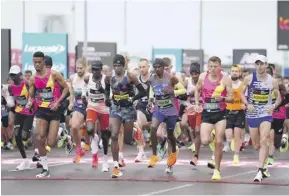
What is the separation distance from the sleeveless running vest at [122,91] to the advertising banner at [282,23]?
21.3 metres

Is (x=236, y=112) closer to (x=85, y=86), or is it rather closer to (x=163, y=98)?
(x=163, y=98)

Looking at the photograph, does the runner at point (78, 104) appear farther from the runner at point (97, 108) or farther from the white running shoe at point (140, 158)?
the white running shoe at point (140, 158)

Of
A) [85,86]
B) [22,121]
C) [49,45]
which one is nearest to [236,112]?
[85,86]

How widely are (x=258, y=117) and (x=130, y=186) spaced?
2.44 metres

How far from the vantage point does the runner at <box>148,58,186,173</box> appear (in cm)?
1216

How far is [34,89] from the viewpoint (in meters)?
12.2

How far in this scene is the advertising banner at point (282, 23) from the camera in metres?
32.2

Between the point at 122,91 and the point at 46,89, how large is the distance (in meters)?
1.29

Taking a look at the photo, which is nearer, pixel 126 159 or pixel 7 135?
pixel 126 159

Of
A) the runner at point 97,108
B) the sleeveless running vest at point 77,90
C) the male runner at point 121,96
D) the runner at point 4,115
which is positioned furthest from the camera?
the runner at point 4,115

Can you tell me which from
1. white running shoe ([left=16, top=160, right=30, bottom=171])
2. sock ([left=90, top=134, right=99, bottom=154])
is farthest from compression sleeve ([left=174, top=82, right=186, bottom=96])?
white running shoe ([left=16, top=160, right=30, bottom=171])

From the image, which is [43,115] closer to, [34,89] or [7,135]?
[34,89]

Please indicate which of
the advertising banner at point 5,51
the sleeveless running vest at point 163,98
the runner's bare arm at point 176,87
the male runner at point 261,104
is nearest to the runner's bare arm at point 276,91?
the male runner at point 261,104

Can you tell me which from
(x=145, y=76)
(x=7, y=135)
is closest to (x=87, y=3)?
(x=7, y=135)
